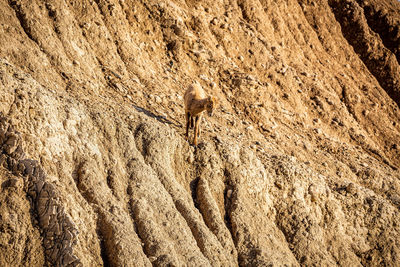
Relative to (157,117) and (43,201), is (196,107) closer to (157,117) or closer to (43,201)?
(157,117)

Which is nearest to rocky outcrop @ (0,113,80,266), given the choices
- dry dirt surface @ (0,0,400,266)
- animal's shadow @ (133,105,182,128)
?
dry dirt surface @ (0,0,400,266)

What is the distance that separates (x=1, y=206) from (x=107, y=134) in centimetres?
384

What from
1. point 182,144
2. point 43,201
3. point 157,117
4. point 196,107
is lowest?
point 157,117

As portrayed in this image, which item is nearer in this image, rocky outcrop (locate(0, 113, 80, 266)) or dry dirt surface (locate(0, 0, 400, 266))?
rocky outcrop (locate(0, 113, 80, 266))

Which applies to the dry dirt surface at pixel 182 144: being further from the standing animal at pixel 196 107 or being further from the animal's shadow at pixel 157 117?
the standing animal at pixel 196 107

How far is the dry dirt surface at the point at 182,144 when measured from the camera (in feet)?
30.4

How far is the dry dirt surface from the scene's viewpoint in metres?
9.27

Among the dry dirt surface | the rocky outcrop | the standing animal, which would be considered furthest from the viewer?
the standing animal

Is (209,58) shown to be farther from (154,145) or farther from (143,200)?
(143,200)

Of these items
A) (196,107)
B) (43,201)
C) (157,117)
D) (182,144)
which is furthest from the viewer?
(157,117)

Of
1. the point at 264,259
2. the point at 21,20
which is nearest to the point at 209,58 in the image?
the point at 21,20

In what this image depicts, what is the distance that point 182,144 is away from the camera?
1326cm

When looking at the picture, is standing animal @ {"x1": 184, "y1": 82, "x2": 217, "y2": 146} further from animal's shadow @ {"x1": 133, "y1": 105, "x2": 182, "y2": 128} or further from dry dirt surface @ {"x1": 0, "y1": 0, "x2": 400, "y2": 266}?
animal's shadow @ {"x1": 133, "y1": 105, "x2": 182, "y2": 128}

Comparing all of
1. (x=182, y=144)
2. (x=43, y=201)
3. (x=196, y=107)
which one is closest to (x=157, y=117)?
(x=196, y=107)
